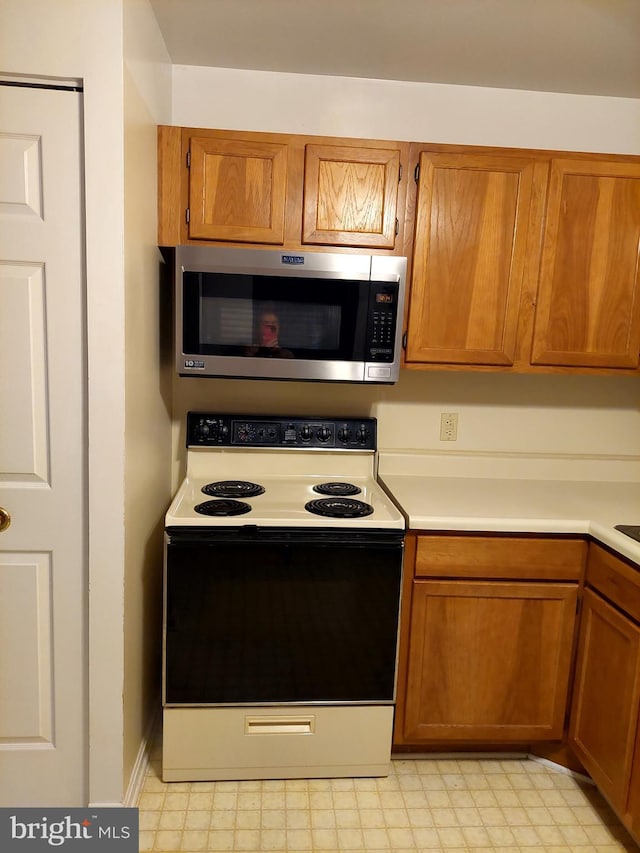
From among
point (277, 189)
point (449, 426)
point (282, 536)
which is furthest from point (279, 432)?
point (277, 189)

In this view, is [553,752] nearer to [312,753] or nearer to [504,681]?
[504,681]

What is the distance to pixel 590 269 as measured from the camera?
1957 millimetres

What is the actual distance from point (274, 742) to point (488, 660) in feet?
2.41

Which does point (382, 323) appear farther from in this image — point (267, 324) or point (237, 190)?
point (237, 190)

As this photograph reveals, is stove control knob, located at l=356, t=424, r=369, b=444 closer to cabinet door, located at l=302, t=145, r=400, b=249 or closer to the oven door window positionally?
the oven door window

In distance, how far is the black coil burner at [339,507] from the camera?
69.4 inches

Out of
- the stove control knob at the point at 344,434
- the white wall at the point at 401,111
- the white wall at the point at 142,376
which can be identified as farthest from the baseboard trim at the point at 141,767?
the white wall at the point at 401,111

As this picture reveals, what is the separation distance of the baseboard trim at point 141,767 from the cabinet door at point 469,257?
1.59m

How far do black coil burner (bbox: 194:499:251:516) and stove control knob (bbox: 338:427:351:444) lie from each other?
53 cm

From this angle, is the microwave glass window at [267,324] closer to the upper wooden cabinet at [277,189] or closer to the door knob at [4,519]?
the upper wooden cabinet at [277,189]

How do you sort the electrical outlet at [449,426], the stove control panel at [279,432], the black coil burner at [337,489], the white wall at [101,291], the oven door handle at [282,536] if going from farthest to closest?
1. the electrical outlet at [449,426]
2. the stove control panel at [279,432]
3. the black coil burner at [337,489]
4. the oven door handle at [282,536]
5. the white wall at [101,291]

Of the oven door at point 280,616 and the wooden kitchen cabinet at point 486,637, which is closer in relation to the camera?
the oven door at point 280,616

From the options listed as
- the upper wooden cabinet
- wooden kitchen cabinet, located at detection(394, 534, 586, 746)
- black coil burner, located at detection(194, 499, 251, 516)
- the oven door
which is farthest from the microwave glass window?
wooden kitchen cabinet, located at detection(394, 534, 586, 746)

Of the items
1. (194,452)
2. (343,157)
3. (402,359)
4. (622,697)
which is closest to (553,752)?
(622,697)
